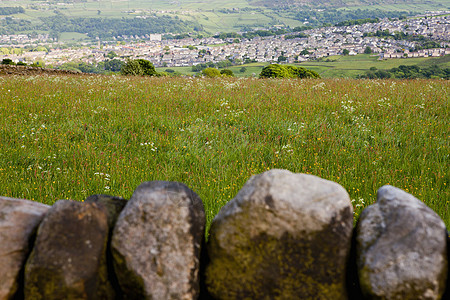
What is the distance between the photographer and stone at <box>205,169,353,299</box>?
6.55 feet

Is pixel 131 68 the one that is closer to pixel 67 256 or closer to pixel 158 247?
pixel 67 256

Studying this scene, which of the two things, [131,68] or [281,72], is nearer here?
[131,68]

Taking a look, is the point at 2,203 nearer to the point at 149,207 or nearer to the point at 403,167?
the point at 149,207

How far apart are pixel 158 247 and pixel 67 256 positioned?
60cm

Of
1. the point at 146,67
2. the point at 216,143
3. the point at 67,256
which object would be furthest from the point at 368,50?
the point at 67,256

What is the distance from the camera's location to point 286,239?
2.02m

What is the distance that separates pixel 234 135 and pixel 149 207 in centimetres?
477

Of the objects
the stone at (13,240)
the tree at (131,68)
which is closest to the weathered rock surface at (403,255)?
the stone at (13,240)

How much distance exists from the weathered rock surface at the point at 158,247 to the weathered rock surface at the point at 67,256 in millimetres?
144

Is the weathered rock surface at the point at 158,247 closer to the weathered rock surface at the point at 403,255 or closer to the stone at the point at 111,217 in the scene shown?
the stone at the point at 111,217

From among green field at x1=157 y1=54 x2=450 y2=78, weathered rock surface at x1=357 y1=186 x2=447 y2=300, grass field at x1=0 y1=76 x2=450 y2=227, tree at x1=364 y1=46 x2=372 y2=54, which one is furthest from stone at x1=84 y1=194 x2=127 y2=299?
tree at x1=364 y1=46 x2=372 y2=54

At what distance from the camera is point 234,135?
6750 millimetres

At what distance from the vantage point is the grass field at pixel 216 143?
450 cm

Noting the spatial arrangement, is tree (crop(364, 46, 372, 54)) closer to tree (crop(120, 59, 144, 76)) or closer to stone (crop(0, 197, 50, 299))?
tree (crop(120, 59, 144, 76))
